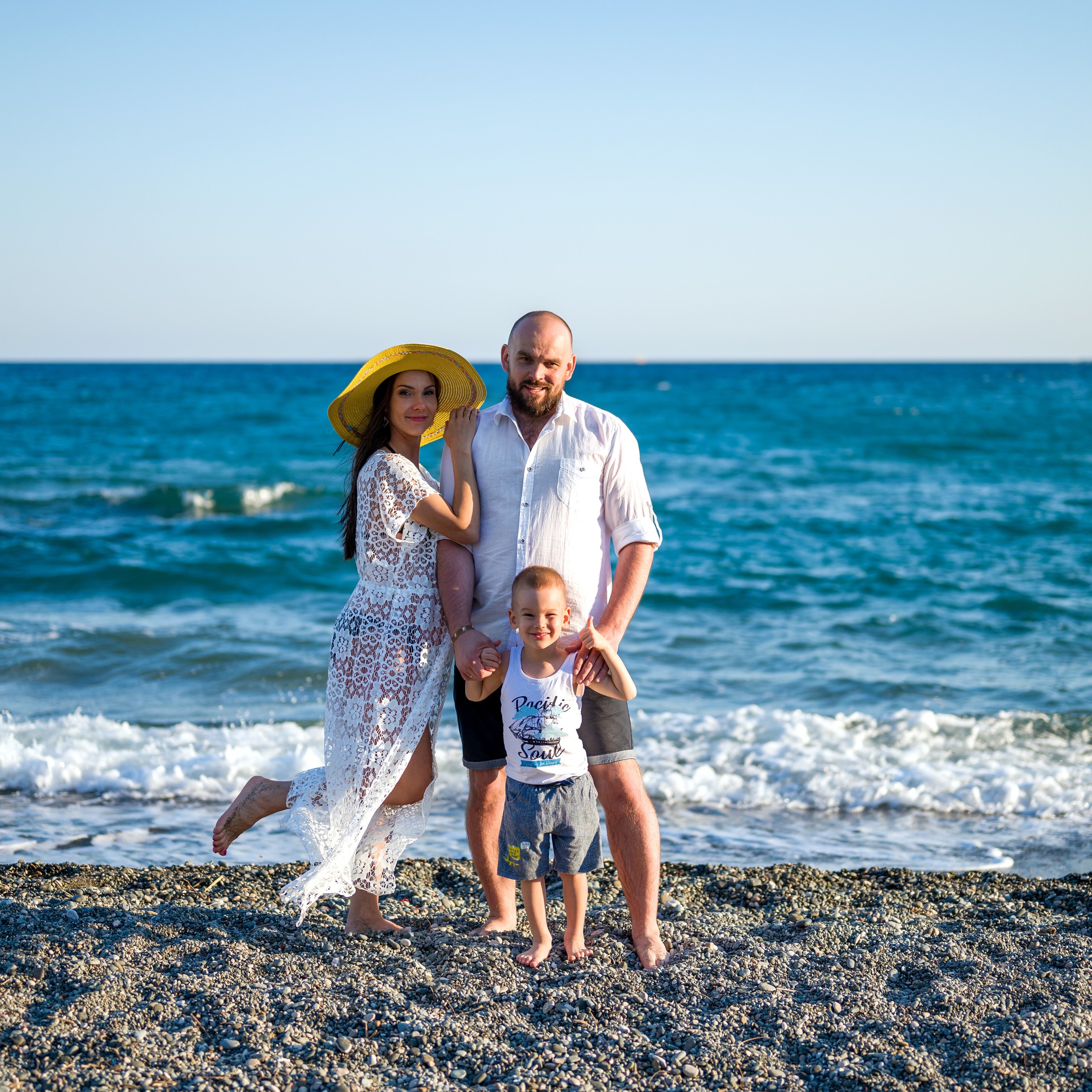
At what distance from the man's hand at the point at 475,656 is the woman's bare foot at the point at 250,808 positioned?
904 millimetres

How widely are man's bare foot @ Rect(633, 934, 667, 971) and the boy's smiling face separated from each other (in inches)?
43.7

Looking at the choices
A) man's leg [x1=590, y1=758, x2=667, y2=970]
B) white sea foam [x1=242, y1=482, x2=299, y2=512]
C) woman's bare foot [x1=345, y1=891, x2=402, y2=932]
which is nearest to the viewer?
man's leg [x1=590, y1=758, x2=667, y2=970]

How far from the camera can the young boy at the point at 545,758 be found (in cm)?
360

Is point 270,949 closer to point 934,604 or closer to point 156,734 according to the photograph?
point 156,734

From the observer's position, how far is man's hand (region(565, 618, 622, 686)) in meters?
3.62

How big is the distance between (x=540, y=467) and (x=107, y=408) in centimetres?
3775

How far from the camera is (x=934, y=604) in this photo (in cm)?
1099

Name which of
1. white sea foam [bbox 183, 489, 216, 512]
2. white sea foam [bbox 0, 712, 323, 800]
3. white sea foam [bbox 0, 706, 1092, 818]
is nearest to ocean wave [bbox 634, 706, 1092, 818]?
white sea foam [bbox 0, 706, 1092, 818]

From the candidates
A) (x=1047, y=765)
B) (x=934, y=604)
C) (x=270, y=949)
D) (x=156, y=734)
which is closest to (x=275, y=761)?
(x=156, y=734)

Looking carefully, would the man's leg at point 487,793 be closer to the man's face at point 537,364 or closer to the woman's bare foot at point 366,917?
the woman's bare foot at point 366,917

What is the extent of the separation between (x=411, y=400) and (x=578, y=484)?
0.70 m

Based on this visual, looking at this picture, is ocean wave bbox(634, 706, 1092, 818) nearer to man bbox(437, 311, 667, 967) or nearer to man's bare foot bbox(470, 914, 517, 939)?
man's bare foot bbox(470, 914, 517, 939)

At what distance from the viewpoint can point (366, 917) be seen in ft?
13.3

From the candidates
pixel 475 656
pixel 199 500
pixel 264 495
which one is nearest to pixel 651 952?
pixel 475 656
